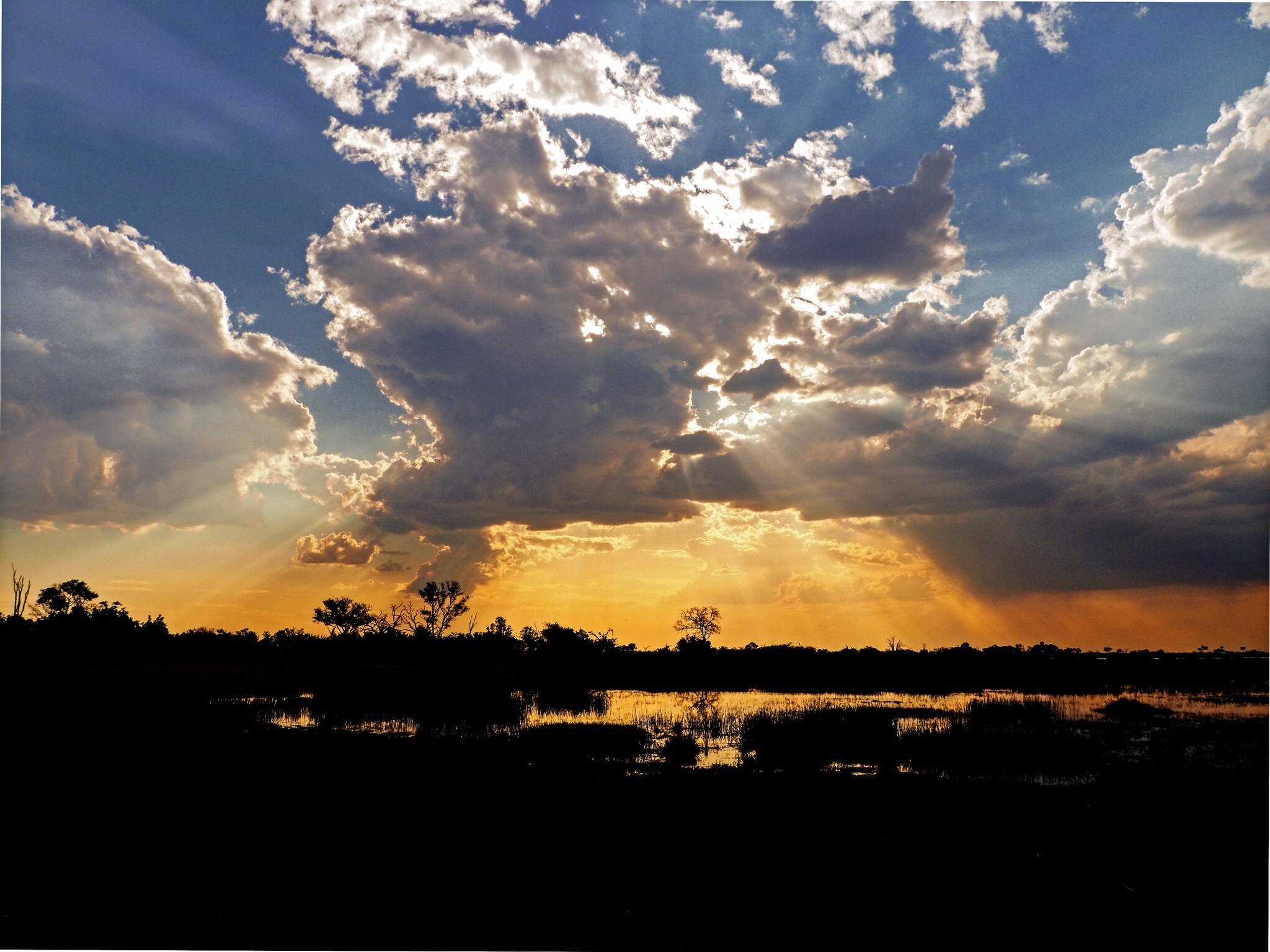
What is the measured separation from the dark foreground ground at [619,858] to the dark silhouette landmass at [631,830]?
0.22 ft

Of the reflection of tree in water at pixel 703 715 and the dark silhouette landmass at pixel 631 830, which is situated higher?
the dark silhouette landmass at pixel 631 830

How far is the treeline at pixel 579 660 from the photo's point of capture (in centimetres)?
5841

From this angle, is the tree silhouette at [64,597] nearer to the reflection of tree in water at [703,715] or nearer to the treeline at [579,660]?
the treeline at [579,660]

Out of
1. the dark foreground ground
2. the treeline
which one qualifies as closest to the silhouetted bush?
the dark foreground ground

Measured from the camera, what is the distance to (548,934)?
37.6 feet

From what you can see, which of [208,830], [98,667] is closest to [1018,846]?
[208,830]

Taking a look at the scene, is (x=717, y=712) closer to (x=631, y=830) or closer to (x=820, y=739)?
(x=820, y=739)

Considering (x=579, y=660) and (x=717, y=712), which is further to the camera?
(x=579, y=660)

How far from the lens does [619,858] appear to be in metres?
14.2

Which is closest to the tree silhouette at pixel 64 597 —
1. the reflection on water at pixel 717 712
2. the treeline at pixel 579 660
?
the treeline at pixel 579 660

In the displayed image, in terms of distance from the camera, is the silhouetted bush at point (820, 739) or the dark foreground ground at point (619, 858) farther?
the silhouetted bush at point (820, 739)

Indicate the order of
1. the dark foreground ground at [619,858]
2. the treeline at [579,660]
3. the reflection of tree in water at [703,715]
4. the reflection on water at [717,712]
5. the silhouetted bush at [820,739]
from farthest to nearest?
the treeline at [579,660] → the reflection of tree in water at [703,715] → the reflection on water at [717,712] → the silhouetted bush at [820,739] → the dark foreground ground at [619,858]

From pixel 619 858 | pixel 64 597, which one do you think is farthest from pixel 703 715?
pixel 64 597

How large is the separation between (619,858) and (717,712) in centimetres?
2415
